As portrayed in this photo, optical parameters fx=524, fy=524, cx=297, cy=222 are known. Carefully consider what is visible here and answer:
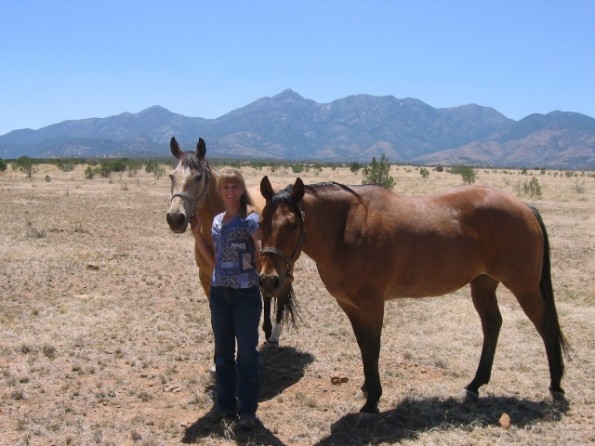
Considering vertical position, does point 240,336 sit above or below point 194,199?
below

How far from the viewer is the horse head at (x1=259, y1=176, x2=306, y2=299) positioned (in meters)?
3.93

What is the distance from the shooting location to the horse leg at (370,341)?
4.64 metres

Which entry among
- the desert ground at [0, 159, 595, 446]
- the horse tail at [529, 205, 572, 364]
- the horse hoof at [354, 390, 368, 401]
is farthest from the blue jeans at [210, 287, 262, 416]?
the horse tail at [529, 205, 572, 364]

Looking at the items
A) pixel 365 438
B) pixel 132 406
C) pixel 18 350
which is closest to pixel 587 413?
pixel 365 438

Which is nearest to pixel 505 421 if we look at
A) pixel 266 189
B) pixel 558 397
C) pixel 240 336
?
pixel 558 397

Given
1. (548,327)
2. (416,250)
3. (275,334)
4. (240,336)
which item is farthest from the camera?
(275,334)

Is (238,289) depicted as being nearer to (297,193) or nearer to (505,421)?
(297,193)

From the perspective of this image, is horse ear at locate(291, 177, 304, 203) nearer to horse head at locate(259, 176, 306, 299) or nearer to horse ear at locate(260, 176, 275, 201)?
horse head at locate(259, 176, 306, 299)

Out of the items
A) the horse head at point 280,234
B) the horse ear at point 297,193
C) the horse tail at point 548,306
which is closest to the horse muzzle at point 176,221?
the horse head at point 280,234

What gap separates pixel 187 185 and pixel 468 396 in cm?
342

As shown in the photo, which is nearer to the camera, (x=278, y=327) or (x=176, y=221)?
(x=176, y=221)

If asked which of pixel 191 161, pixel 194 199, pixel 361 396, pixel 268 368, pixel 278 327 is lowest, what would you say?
pixel 268 368

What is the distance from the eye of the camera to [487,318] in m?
5.45

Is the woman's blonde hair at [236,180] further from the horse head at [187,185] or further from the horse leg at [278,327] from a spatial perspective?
the horse leg at [278,327]
